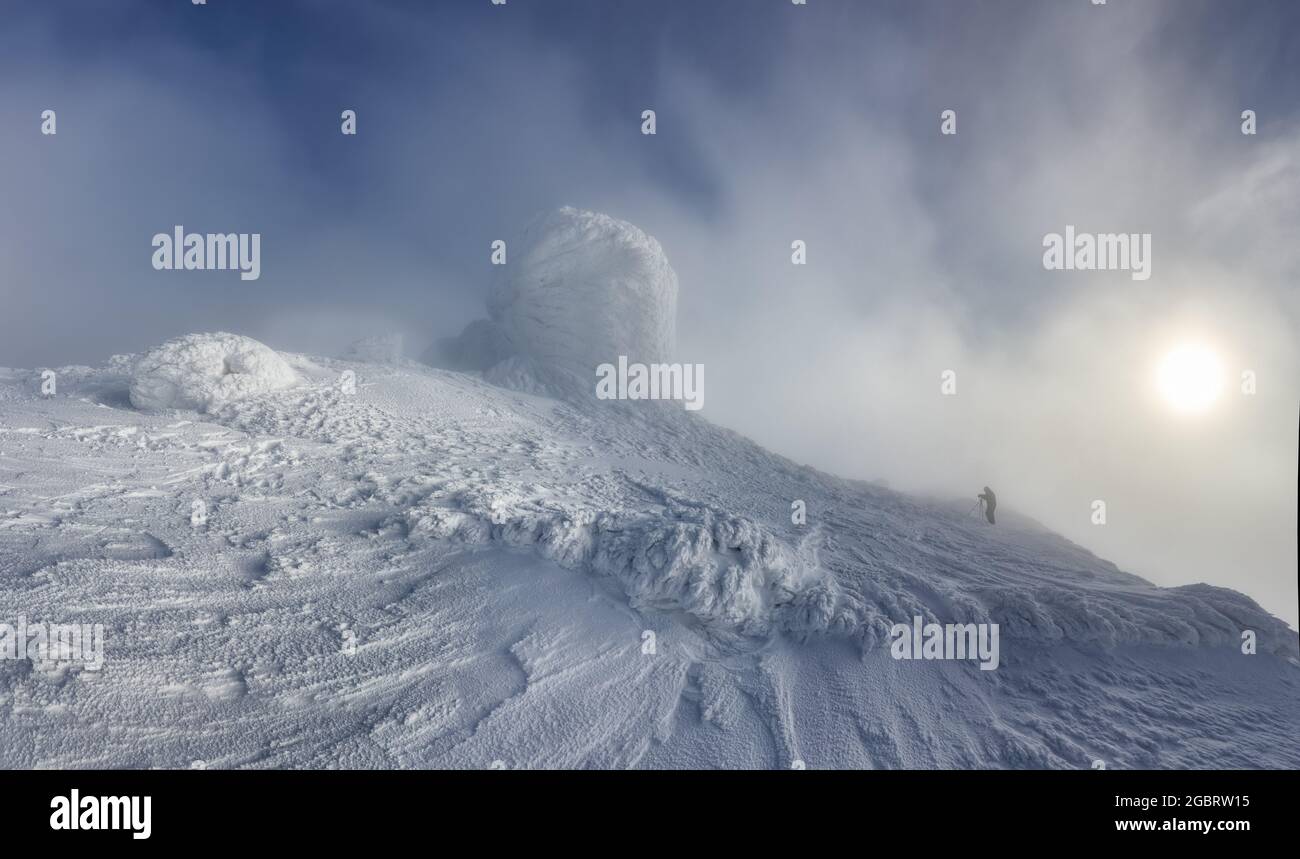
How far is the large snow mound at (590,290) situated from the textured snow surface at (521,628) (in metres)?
9.64

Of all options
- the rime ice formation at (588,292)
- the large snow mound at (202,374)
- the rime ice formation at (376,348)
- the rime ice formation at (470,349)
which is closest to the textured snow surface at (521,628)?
the large snow mound at (202,374)

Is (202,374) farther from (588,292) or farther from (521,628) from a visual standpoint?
(588,292)

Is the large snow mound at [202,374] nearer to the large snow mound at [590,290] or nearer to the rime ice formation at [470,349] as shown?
the large snow mound at [590,290]

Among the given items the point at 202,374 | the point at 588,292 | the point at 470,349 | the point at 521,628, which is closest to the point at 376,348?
the point at 470,349

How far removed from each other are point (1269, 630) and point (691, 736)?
773 cm

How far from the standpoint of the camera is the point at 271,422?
10.7 meters

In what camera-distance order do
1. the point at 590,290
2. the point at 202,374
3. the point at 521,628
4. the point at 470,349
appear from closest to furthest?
the point at 521,628
the point at 202,374
the point at 590,290
the point at 470,349

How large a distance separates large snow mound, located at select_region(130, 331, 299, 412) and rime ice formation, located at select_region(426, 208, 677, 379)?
889 cm

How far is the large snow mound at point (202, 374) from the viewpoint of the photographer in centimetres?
1093

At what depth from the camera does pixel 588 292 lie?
1941 cm

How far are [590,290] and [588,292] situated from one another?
0.10 m

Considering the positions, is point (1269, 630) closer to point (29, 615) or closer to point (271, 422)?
point (29, 615)

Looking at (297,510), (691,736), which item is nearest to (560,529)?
(691,736)
